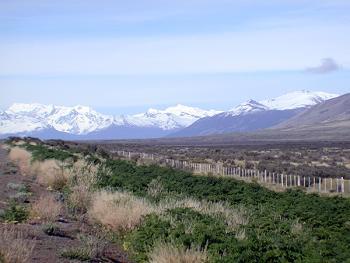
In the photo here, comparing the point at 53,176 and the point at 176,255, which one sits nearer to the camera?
the point at 176,255

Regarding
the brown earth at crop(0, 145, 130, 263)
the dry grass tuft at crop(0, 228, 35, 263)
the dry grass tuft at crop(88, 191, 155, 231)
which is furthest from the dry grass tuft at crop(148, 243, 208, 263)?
the dry grass tuft at crop(88, 191, 155, 231)

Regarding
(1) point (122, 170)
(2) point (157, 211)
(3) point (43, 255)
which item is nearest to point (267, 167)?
(1) point (122, 170)

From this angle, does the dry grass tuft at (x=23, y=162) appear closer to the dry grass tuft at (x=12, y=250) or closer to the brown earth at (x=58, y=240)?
the brown earth at (x=58, y=240)

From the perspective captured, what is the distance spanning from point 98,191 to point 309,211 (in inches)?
252

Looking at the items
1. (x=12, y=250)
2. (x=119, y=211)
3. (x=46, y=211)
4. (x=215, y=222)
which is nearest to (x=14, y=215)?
(x=46, y=211)

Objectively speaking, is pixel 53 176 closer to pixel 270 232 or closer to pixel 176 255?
pixel 270 232

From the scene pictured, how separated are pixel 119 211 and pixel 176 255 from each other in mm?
5508

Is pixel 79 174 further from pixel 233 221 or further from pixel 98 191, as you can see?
pixel 233 221

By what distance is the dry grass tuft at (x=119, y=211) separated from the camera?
16.2 meters

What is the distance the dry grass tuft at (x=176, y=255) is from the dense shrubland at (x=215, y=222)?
16 mm

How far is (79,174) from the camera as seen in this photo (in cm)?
2617

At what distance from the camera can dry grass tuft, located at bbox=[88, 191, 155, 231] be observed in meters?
16.2

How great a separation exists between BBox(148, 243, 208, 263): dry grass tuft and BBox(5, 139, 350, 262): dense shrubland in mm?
16

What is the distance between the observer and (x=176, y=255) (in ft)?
36.8
